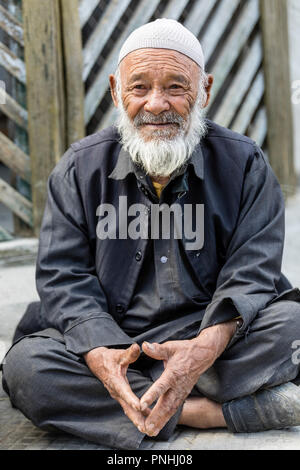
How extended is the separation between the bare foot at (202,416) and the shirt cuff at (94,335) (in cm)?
32

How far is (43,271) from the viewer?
101 inches

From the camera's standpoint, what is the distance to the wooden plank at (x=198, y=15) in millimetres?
4863

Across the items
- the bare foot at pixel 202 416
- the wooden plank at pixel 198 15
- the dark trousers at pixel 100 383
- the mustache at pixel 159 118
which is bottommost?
the bare foot at pixel 202 416

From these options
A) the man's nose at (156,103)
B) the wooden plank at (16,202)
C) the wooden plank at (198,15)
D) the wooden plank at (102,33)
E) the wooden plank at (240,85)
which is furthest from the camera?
the wooden plank at (240,85)

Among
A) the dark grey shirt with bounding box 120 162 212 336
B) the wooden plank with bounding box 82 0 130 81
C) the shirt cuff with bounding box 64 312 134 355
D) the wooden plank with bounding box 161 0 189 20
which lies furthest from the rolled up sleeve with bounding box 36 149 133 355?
the wooden plank with bounding box 161 0 189 20

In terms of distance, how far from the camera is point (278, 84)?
5367mm

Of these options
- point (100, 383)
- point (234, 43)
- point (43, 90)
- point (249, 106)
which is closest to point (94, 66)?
point (43, 90)

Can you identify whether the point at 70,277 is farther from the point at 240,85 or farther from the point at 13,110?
the point at 240,85

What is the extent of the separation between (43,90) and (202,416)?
8.33 feet

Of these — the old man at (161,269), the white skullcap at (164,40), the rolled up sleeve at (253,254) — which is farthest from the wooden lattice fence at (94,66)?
the rolled up sleeve at (253,254)

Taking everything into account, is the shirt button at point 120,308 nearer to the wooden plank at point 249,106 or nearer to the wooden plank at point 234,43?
the wooden plank at point 234,43

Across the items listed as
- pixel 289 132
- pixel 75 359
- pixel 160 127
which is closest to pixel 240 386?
pixel 75 359

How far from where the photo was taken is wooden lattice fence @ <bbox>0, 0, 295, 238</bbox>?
13.7 ft

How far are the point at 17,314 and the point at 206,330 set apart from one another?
1.50m
